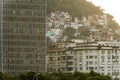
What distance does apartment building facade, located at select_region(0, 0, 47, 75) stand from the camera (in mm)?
129375

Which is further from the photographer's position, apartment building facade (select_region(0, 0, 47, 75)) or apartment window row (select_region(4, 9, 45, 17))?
apartment window row (select_region(4, 9, 45, 17))

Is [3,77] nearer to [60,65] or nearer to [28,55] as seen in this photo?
[28,55]

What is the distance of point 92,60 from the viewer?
515ft

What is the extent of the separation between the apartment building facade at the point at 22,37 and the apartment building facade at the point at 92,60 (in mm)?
23723

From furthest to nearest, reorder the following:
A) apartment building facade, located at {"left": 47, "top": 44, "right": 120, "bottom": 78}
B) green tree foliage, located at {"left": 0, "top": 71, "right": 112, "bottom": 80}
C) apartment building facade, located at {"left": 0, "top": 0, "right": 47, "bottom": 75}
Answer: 1. apartment building facade, located at {"left": 47, "top": 44, "right": 120, "bottom": 78}
2. apartment building facade, located at {"left": 0, "top": 0, "right": 47, "bottom": 75}
3. green tree foliage, located at {"left": 0, "top": 71, "right": 112, "bottom": 80}

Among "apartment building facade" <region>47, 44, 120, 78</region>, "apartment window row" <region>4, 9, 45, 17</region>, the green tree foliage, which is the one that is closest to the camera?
the green tree foliage

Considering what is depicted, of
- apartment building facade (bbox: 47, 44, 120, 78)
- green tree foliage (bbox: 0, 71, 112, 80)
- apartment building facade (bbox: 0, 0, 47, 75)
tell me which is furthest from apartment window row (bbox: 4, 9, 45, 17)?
apartment building facade (bbox: 47, 44, 120, 78)

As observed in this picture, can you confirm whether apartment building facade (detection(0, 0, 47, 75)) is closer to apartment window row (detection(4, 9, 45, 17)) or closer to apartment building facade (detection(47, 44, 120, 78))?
apartment window row (detection(4, 9, 45, 17))

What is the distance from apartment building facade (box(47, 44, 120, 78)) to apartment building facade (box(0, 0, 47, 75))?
23.7 metres

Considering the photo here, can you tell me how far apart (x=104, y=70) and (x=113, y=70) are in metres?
2.75

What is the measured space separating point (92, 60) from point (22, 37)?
28276 millimetres

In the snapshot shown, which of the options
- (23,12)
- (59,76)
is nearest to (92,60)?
(23,12)

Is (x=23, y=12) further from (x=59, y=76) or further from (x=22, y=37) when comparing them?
(x=59, y=76)

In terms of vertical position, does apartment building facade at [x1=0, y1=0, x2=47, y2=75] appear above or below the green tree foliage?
above
